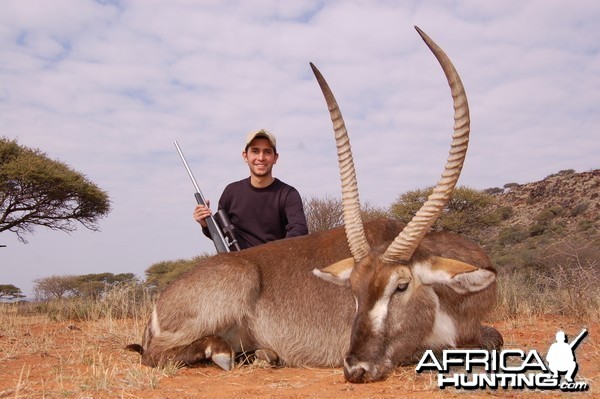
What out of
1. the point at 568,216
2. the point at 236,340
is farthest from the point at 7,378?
the point at 568,216

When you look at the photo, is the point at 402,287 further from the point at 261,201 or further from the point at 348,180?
the point at 261,201

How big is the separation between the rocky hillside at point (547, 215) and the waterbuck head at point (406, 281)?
1306 cm

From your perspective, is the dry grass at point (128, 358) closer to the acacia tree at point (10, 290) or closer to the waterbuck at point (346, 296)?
the waterbuck at point (346, 296)

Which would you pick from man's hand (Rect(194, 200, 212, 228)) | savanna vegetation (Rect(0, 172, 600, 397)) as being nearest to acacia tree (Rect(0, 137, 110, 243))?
savanna vegetation (Rect(0, 172, 600, 397))

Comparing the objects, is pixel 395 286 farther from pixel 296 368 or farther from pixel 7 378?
pixel 7 378

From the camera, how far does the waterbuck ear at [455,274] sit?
3.78 meters

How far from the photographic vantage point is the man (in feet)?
21.8

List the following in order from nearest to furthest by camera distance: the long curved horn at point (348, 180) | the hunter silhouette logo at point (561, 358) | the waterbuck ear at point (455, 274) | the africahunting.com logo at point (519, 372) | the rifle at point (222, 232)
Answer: the africahunting.com logo at point (519, 372) → the hunter silhouette logo at point (561, 358) → the waterbuck ear at point (455, 274) → the long curved horn at point (348, 180) → the rifle at point (222, 232)

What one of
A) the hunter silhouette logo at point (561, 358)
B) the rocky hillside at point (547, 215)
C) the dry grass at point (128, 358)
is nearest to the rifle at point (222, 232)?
the dry grass at point (128, 358)

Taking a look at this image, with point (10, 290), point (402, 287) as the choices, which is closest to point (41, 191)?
point (10, 290)

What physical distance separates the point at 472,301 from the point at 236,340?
6.13 feet

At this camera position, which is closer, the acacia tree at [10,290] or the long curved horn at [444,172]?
the long curved horn at [444,172]

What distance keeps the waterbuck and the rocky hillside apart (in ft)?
41.5

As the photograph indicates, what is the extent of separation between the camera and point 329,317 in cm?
473
